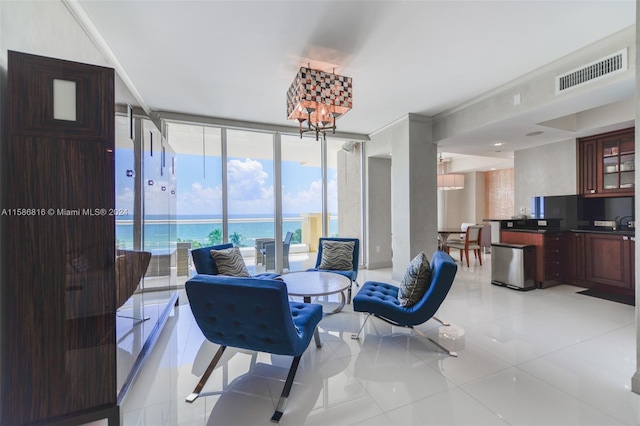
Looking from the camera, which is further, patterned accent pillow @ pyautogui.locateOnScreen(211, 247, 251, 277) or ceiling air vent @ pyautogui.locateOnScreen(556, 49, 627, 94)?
patterned accent pillow @ pyautogui.locateOnScreen(211, 247, 251, 277)

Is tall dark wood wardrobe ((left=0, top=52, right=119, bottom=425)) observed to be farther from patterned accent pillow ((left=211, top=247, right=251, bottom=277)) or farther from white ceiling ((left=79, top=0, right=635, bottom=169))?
patterned accent pillow ((left=211, top=247, right=251, bottom=277))

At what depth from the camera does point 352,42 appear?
265cm

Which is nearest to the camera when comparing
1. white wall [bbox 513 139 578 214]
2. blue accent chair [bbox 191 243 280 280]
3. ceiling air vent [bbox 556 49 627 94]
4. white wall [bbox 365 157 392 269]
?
ceiling air vent [bbox 556 49 627 94]

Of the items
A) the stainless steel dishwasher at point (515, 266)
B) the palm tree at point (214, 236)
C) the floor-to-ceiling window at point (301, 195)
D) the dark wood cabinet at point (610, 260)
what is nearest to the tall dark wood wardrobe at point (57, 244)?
the palm tree at point (214, 236)

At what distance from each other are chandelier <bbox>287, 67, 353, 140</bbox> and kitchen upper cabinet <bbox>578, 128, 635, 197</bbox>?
451 cm

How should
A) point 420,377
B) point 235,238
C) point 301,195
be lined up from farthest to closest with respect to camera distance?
point 301,195, point 235,238, point 420,377

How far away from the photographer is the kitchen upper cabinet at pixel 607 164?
4.28 m

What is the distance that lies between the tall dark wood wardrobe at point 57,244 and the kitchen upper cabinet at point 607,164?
6.49 m

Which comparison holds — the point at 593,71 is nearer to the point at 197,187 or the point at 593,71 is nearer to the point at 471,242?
the point at 471,242

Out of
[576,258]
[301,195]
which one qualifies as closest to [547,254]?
Answer: [576,258]

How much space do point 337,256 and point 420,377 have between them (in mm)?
2170

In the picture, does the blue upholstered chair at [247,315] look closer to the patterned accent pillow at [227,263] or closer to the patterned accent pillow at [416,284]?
the patterned accent pillow at [416,284]

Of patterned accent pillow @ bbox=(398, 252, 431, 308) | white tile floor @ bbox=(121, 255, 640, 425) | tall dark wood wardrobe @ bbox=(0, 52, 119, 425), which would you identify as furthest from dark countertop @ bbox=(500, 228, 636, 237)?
tall dark wood wardrobe @ bbox=(0, 52, 119, 425)

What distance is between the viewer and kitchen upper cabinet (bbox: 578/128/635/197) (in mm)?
4277
